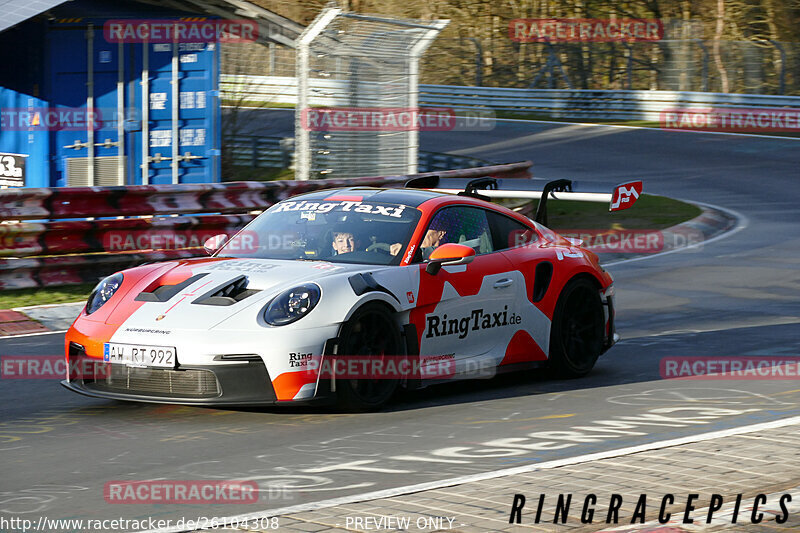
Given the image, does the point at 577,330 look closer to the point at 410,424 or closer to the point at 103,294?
the point at 410,424

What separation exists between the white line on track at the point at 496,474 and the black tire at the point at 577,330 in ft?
6.16

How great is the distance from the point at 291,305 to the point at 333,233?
1.09m

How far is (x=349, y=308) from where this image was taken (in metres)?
7.20

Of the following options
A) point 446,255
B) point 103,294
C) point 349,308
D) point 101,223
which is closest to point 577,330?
point 446,255

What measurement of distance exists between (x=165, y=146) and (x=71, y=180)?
1.52 m

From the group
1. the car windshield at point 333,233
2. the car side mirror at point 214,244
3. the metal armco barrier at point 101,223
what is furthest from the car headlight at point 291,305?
the metal armco barrier at point 101,223

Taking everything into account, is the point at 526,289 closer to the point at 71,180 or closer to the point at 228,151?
the point at 71,180

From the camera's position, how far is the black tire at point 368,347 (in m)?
7.21

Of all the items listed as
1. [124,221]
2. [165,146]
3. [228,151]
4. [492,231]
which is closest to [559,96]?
[228,151]

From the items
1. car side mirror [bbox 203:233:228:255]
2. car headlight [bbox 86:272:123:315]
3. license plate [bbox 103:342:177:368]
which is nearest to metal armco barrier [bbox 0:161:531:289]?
car side mirror [bbox 203:233:228:255]

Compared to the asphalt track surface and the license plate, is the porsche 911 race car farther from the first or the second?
the asphalt track surface

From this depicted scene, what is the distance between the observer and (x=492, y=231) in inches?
→ 340

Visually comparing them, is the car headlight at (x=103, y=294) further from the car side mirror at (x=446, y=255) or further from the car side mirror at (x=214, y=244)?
the car side mirror at (x=446, y=255)

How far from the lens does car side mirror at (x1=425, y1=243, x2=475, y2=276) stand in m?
7.70
